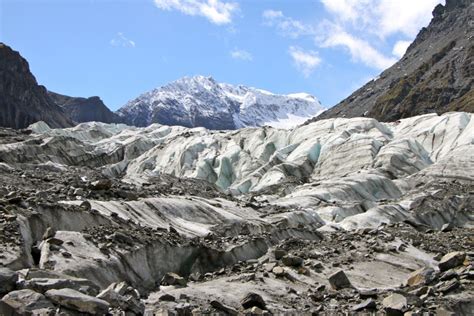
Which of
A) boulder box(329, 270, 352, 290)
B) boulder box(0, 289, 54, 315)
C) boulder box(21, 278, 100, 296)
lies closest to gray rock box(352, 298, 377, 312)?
boulder box(329, 270, 352, 290)

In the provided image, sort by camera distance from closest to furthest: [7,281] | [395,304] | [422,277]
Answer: [7,281], [395,304], [422,277]

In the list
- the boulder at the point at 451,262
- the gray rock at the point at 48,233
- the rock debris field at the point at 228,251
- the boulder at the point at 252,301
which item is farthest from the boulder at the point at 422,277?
the gray rock at the point at 48,233

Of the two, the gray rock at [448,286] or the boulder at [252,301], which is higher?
the boulder at [252,301]

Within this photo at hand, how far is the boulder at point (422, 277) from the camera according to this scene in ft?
68.9

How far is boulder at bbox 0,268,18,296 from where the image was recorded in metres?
13.0

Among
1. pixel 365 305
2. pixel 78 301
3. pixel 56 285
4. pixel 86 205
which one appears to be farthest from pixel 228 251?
pixel 78 301

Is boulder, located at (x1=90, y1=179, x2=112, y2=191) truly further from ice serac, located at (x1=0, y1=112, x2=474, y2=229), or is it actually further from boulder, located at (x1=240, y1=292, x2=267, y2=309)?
boulder, located at (x1=240, y1=292, x2=267, y2=309)

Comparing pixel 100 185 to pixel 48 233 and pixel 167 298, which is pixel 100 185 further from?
pixel 167 298

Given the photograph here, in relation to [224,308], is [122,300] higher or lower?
higher

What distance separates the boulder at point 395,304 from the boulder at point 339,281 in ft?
8.45

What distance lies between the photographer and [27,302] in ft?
40.6

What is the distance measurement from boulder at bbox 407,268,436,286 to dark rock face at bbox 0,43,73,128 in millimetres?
153691

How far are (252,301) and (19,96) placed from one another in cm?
16922

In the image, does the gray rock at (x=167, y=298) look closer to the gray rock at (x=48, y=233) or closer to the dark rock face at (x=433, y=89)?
the gray rock at (x=48, y=233)
